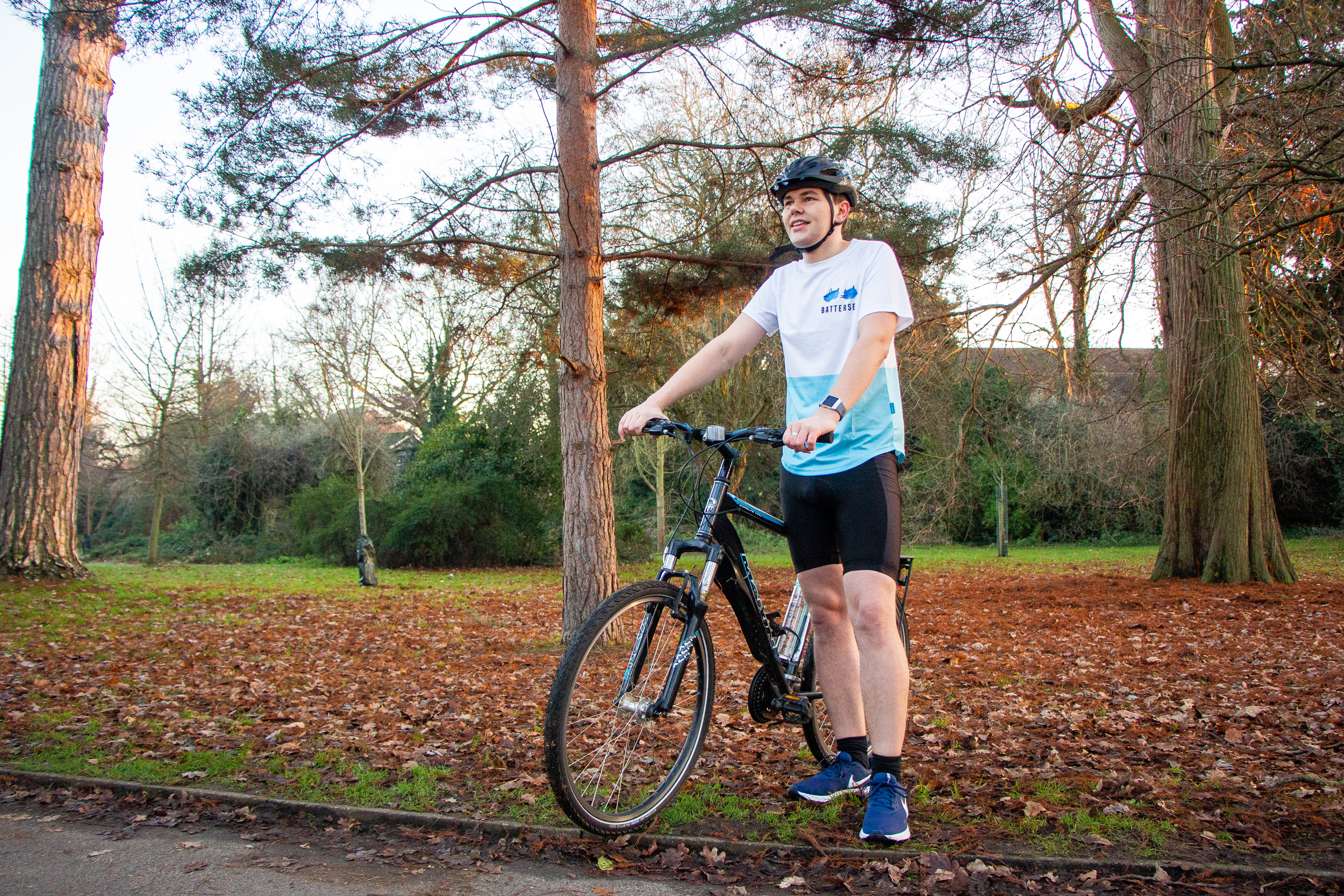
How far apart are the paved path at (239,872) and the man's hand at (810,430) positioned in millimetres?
1198

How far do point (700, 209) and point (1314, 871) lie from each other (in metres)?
8.28

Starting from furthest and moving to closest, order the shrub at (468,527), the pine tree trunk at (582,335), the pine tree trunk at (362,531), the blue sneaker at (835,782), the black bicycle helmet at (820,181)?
the shrub at (468,527) < the pine tree trunk at (362,531) < the pine tree trunk at (582,335) < the blue sneaker at (835,782) < the black bicycle helmet at (820,181)

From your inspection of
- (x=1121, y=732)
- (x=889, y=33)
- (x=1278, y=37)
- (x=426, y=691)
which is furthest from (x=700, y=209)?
(x=1121, y=732)

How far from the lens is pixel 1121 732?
3.84 metres

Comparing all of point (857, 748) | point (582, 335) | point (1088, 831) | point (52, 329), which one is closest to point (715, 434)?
point (857, 748)

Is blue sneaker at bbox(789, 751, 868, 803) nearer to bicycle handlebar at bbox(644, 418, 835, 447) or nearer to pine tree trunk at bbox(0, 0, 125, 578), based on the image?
bicycle handlebar at bbox(644, 418, 835, 447)

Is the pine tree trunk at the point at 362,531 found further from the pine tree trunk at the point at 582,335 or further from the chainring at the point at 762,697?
the chainring at the point at 762,697

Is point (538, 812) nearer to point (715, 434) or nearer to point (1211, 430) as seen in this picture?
point (715, 434)

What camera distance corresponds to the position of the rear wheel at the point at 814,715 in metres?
3.07

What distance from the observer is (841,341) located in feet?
8.66

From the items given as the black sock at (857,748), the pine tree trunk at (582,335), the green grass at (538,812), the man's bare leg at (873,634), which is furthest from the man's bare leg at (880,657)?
the pine tree trunk at (582,335)

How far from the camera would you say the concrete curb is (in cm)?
229

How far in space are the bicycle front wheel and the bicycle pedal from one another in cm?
26

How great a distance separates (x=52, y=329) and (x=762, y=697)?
31.4 feet
